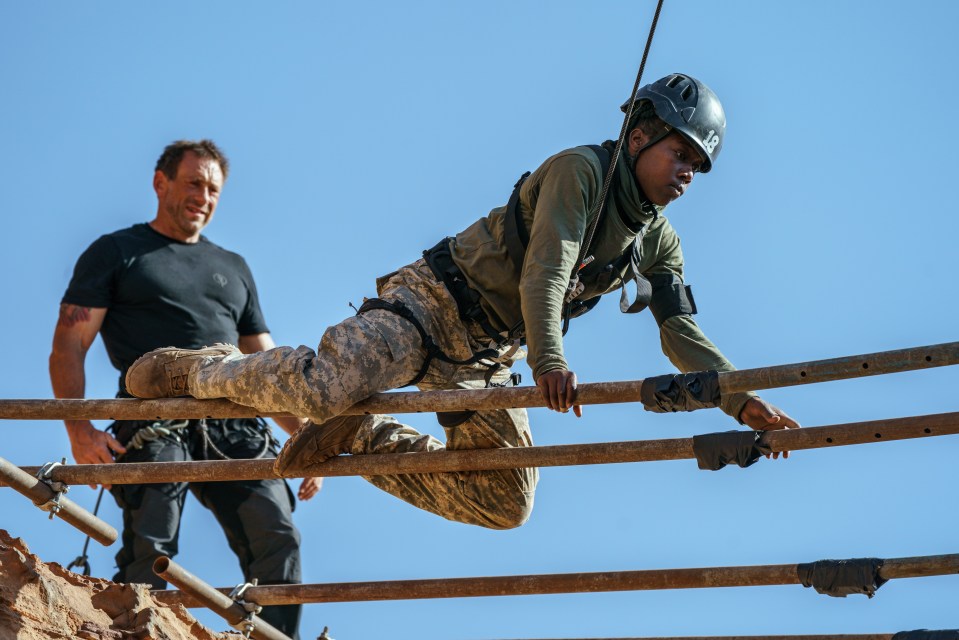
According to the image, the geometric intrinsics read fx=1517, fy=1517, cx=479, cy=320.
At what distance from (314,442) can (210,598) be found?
1.01 metres

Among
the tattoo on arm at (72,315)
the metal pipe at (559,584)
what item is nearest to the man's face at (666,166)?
the metal pipe at (559,584)

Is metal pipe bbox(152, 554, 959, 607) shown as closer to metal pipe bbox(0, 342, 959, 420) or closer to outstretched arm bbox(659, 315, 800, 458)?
outstretched arm bbox(659, 315, 800, 458)

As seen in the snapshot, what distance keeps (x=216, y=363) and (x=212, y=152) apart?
10.9 feet

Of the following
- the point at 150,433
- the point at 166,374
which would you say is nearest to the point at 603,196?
the point at 166,374

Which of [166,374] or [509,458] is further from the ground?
[166,374]

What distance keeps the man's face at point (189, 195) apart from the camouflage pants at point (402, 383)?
8.71 feet

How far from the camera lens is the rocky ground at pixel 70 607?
19.5 ft

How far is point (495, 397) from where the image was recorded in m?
6.05

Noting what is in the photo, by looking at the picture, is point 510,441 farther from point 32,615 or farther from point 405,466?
point 32,615

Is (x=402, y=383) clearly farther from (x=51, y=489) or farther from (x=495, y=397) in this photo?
(x=51, y=489)

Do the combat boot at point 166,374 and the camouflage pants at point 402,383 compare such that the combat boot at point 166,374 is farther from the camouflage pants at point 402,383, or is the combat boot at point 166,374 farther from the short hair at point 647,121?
the short hair at point 647,121

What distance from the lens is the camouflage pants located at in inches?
257

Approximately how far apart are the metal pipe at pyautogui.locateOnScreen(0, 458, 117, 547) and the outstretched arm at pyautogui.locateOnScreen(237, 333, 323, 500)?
78.3 inches

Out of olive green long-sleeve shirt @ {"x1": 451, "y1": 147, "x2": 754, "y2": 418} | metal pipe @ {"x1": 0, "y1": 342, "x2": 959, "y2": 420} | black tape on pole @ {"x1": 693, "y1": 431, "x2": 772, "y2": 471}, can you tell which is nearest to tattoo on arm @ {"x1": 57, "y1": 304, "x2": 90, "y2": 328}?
metal pipe @ {"x1": 0, "y1": 342, "x2": 959, "y2": 420}
